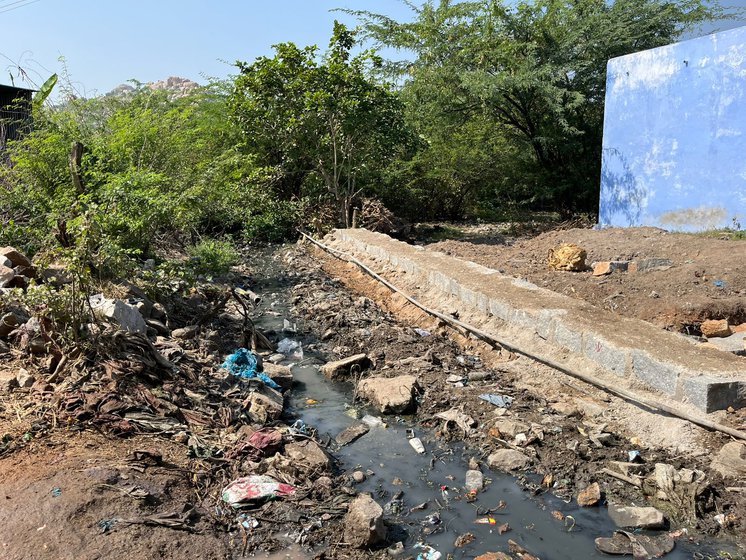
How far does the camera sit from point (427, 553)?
10.2 feet

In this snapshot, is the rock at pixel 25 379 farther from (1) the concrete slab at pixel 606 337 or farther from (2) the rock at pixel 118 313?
(1) the concrete slab at pixel 606 337

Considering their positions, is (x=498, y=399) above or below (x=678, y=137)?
below

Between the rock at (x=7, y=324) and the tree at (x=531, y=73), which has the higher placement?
the tree at (x=531, y=73)

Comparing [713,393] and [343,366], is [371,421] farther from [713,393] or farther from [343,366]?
[713,393]

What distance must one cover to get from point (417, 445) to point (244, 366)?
188cm

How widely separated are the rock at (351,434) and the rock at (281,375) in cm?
102

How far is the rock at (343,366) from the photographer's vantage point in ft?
18.6

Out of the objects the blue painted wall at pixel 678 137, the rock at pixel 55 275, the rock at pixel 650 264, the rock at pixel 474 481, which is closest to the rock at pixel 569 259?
the rock at pixel 650 264

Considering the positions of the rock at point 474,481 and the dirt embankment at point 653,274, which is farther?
the dirt embankment at point 653,274

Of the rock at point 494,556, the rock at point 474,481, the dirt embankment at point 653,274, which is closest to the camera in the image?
the rock at point 494,556

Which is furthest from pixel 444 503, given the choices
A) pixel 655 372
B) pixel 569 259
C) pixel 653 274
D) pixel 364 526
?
pixel 569 259

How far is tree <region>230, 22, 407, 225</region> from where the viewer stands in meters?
12.2

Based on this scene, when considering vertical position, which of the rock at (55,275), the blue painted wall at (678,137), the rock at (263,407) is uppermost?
the blue painted wall at (678,137)

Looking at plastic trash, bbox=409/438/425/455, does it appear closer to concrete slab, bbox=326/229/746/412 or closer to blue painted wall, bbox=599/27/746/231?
concrete slab, bbox=326/229/746/412
